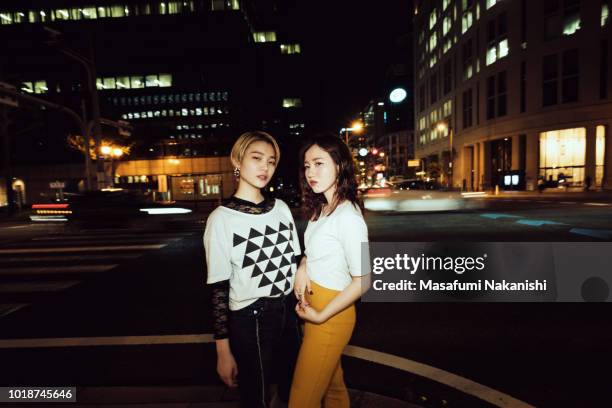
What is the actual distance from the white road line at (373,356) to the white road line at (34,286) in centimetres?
250

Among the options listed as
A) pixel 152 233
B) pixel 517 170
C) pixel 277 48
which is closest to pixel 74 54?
pixel 152 233

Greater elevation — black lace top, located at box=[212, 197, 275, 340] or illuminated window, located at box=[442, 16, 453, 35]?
illuminated window, located at box=[442, 16, 453, 35]

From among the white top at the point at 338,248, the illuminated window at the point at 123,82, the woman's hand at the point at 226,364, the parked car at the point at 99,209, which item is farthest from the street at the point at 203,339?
the illuminated window at the point at 123,82

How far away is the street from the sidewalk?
0.23 m

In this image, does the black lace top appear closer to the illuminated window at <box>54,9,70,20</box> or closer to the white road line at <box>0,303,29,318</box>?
the white road line at <box>0,303,29,318</box>

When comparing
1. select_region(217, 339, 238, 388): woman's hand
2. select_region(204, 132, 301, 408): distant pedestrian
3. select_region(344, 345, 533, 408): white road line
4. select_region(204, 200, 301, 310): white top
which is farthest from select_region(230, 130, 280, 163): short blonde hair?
select_region(344, 345, 533, 408): white road line

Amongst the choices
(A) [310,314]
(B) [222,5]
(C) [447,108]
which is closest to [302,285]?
(A) [310,314]

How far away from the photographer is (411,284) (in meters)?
6.47

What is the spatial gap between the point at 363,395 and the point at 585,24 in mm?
42554

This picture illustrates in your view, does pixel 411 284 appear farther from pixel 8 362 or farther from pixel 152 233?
pixel 152 233

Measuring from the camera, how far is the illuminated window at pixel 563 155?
115 feet

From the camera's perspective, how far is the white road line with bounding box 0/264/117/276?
818 centimetres

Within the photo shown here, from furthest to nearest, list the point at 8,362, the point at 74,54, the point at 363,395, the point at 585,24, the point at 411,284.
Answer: the point at 585,24 < the point at 74,54 < the point at 411,284 < the point at 8,362 < the point at 363,395

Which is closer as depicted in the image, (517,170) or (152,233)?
(152,233)
